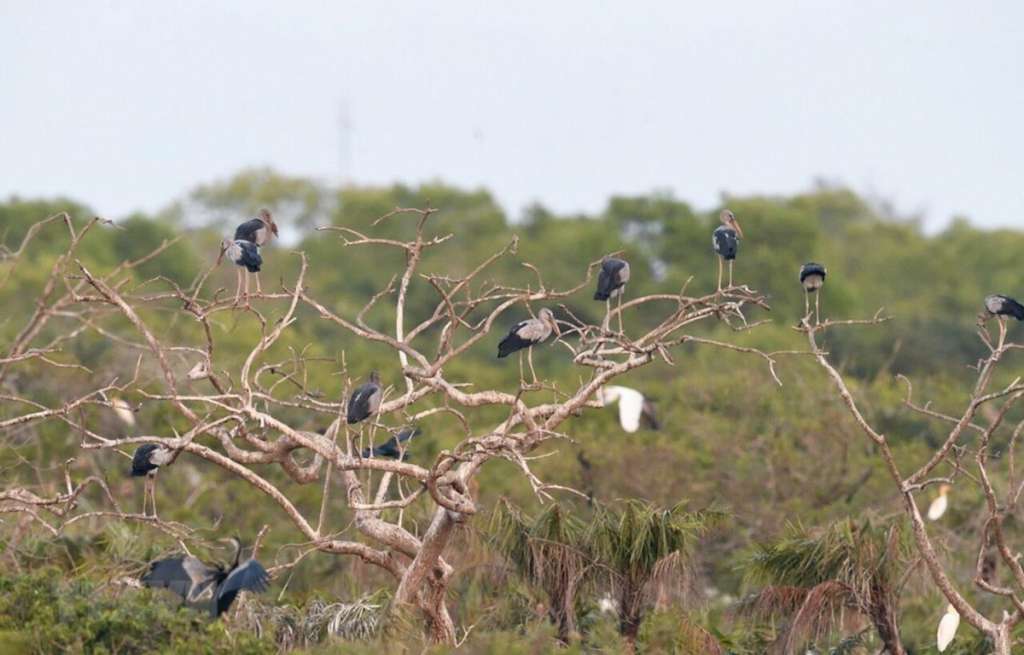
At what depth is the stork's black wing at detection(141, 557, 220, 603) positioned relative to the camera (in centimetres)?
1136

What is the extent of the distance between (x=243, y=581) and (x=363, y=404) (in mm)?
1295

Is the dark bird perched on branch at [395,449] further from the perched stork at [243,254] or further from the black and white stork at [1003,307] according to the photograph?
the black and white stork at [1003,307]

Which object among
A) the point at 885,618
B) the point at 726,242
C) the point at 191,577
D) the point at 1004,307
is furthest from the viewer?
the point at 726,242

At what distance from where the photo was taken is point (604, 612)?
38.8ft

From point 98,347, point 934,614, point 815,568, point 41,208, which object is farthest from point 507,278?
point 815,568

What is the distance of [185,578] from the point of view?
1141 centimetres

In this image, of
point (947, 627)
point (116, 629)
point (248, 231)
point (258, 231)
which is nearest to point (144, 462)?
point (116, 629)

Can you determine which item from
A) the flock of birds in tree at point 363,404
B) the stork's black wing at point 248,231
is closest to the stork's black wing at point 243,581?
the flock of birds in tree at point 363,404

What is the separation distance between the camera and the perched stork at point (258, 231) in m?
13.1

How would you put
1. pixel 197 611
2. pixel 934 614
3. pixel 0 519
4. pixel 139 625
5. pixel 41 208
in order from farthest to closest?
pixel 41 208, pixel 934 614, pixel 0 519, pixel 197 611, pixel 139 625

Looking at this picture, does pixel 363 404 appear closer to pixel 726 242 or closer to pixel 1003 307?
pixel 726 242

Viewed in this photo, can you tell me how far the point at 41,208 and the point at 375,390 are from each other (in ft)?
148

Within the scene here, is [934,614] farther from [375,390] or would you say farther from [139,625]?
[139,625]

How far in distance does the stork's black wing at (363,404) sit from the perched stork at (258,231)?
2.06 metres
